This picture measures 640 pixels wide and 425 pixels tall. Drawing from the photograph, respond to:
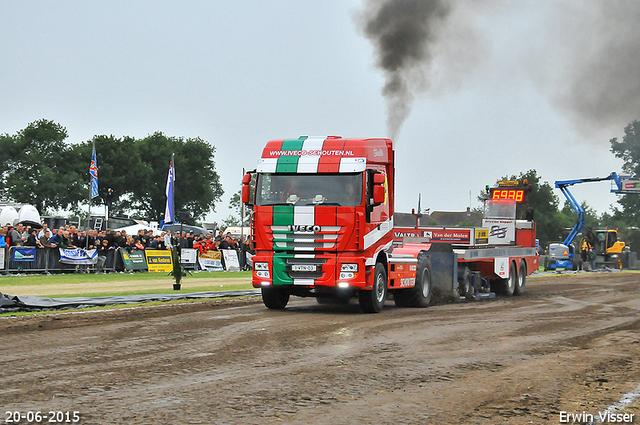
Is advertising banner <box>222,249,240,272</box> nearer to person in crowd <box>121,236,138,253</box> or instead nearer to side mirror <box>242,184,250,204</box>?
person in crowd <box>121,236,138,253</box>

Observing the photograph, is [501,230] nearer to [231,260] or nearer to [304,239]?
[304,239]

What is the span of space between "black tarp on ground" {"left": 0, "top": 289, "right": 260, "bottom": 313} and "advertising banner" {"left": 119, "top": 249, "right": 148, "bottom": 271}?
10074 mm

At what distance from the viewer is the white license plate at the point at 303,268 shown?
1456 cm

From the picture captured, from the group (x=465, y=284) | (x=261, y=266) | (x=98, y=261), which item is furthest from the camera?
(x=98, y=261)

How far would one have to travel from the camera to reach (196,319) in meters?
13.3

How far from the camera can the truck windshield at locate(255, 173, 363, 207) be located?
1452cm

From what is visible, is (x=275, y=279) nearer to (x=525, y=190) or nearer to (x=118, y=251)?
(x=525, y=190)

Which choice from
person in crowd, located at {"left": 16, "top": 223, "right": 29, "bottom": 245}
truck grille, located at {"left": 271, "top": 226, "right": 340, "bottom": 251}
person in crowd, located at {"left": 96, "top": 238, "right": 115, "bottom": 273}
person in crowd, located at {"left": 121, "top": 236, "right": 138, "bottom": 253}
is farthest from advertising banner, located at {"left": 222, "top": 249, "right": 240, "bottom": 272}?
truck grille, located at {"left": 271, "top": 226, "right": 340, "bottom": 251}

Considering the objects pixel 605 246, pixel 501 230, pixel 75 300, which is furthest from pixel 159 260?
pixel 605 246

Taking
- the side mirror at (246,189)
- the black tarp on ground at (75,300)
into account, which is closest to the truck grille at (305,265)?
the side mirror at (246,189)

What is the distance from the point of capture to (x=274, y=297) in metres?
15.9

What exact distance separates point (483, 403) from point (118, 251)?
23.3m

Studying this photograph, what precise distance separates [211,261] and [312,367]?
24191mm

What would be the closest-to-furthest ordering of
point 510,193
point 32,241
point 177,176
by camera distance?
point 510,193 → point 32,241 → point 177,176
